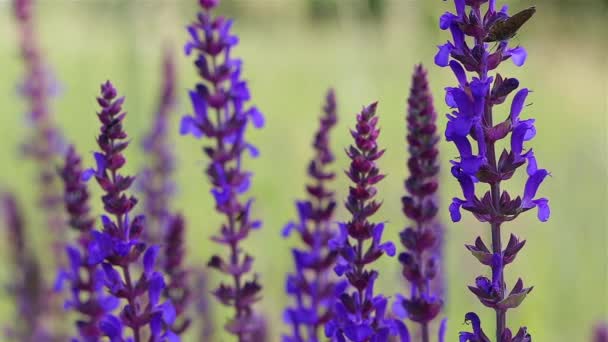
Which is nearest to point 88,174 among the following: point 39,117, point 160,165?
point 160,165

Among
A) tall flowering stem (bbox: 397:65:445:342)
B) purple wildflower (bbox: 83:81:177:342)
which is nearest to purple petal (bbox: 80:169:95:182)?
purple wildflower (bbox: 83:81:177:342)

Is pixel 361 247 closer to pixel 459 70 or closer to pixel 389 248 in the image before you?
pixel 389 248

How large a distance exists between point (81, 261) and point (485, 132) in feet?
2.57

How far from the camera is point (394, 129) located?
6.21 m

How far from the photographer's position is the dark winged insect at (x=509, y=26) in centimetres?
104

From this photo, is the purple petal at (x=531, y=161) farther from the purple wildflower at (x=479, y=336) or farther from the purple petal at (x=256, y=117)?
the purple petal at (x=256, y=117)

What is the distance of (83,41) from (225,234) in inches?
240

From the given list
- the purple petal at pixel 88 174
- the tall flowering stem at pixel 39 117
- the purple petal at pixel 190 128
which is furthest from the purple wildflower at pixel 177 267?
the tall flowering stem at pixel 39 117

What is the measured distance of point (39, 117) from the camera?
9.57 ft

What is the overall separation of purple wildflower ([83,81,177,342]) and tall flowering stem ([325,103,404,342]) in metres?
0.28

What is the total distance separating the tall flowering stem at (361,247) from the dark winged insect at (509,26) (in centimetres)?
20

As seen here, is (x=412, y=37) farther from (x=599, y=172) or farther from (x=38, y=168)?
(x=38, y=168)

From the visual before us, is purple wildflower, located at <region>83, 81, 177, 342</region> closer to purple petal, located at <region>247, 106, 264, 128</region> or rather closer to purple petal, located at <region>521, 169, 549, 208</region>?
purple petal, located at <region>247, 106, 264, 128</region>

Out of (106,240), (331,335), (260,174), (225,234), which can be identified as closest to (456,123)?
(331,335)
